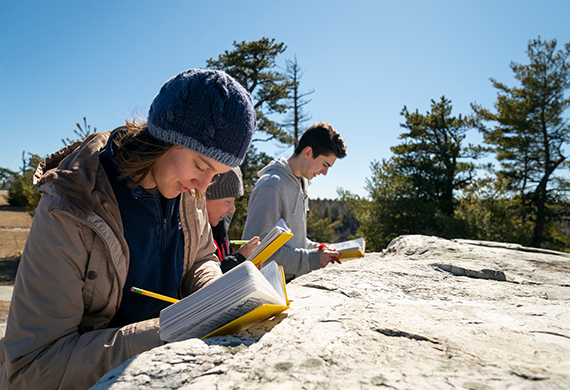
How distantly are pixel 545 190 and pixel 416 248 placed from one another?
12.9 m

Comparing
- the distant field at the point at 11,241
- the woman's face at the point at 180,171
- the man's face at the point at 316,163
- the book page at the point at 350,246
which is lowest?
the distant field at the point at 11,241

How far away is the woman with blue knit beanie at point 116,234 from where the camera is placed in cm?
105

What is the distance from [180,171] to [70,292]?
0.53 m

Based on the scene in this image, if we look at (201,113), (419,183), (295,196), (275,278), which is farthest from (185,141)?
(419,183)

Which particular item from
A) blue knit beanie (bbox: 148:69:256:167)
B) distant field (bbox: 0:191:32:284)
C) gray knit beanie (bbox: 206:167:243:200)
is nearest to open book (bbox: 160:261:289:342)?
blue knit beanie (bbox: 148:69:256:167)

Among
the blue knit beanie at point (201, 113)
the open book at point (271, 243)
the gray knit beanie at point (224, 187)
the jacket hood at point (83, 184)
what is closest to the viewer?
the jacket hood at point (83, 184)

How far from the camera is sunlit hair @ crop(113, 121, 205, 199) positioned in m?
1.28

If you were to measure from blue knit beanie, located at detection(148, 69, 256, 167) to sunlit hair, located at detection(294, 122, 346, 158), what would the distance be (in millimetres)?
1763

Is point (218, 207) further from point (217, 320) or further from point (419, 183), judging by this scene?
point (419, 183)

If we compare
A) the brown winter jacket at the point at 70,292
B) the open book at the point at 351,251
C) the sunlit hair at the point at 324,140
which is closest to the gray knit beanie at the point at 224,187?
the sunlit hair at the point at 324,140

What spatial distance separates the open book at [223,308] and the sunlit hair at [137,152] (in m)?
0.53

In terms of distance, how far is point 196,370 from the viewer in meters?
0.84

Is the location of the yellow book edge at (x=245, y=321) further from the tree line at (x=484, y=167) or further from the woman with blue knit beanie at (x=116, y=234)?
the tree line at (x=484, y=167)

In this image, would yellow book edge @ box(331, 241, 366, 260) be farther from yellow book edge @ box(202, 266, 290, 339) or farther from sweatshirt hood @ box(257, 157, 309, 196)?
yellow book edge @ box(202, 266, 290, 339)
